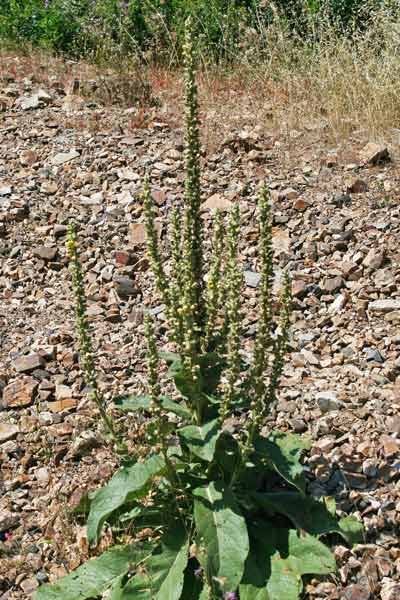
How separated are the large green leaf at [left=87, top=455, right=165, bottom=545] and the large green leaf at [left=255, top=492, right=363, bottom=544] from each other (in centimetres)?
57

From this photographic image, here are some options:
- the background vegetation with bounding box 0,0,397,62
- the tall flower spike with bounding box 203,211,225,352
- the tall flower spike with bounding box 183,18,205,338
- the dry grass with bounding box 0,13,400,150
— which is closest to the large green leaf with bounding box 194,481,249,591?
the tall flower spike with bounding box 203,211,225,352

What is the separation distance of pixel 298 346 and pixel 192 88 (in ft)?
7.84

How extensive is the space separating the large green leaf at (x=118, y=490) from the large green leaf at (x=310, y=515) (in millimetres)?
568

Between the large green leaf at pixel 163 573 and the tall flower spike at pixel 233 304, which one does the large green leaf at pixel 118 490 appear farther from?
the tall flower spike at pixel 233 304

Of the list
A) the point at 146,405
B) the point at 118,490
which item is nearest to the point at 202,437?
the point at 146,405

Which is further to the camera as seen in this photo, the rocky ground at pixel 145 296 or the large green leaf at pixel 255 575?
the rocky ground at pixel 145 296

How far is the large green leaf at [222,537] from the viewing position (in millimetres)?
3154

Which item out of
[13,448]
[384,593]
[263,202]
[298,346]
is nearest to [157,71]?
[298,346]

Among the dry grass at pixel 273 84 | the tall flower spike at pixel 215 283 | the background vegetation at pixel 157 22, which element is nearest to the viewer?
the tall flower spike at pixel 215 283

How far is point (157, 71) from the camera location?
923cm

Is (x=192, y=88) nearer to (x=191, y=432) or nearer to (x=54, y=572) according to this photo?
(x=191, y=432)

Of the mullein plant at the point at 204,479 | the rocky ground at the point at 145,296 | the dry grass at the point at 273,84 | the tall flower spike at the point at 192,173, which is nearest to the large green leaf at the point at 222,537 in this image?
the mullein plant at the point at 204,479

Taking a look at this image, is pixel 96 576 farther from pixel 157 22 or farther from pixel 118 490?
pixel 157 22

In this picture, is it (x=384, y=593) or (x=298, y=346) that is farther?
(x=298, y=346)
